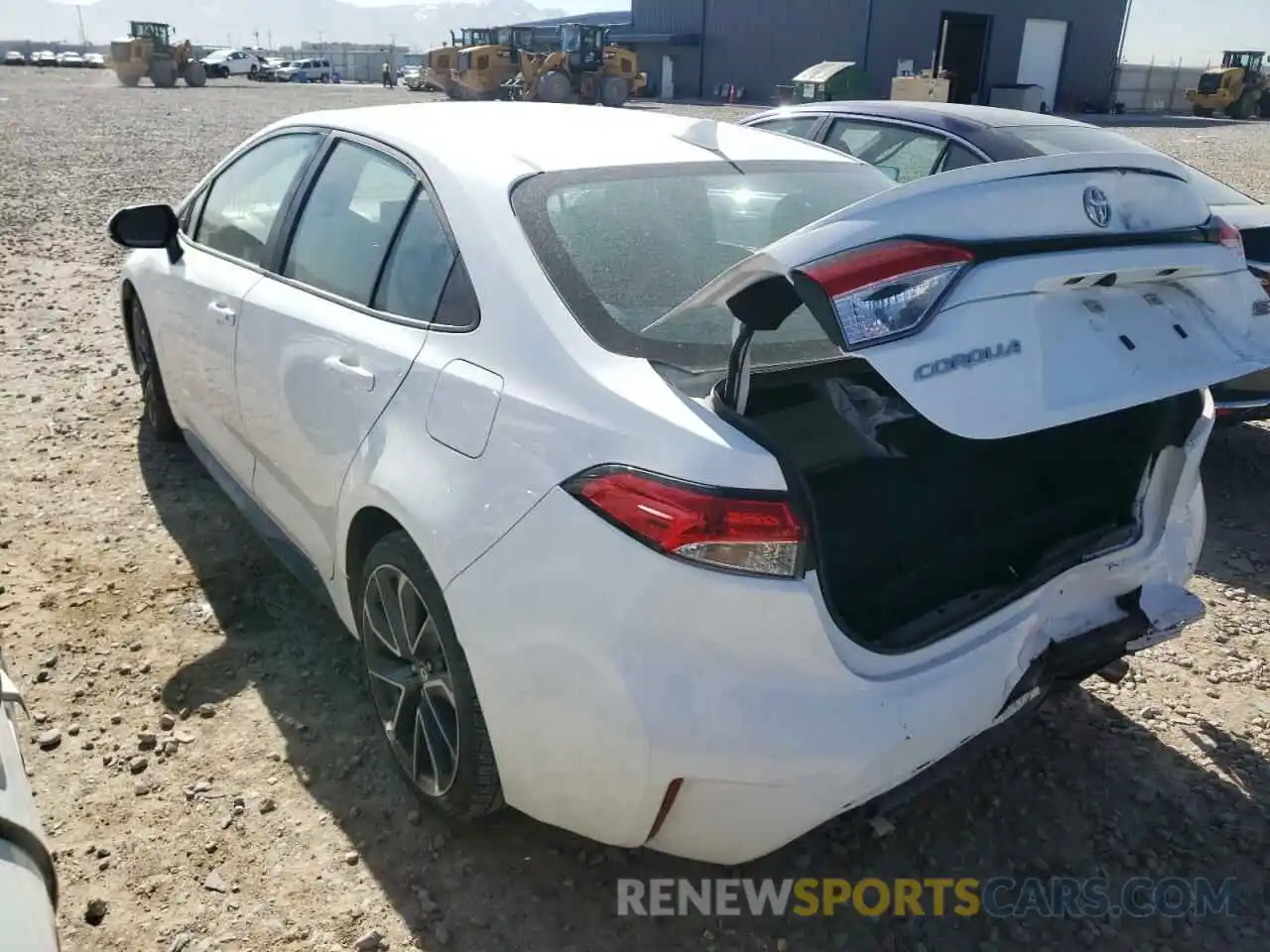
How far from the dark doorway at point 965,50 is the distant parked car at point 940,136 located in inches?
1309

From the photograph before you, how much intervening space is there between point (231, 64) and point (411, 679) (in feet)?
193

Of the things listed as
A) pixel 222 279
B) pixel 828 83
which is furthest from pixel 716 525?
pixel 828 83

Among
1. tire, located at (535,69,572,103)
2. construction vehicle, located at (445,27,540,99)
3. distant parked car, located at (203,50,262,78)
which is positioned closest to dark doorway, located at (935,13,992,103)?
tire, located at (535,69,572,103)

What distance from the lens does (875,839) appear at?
2.53m

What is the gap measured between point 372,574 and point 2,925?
128 cm

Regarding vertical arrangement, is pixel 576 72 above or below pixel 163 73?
above

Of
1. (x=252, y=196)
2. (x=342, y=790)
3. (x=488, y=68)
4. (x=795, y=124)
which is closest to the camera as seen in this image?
(x=342, y=790)

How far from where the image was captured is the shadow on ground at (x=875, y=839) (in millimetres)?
2281

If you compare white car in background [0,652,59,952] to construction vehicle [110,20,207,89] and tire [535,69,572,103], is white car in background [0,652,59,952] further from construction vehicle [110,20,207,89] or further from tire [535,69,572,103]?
construction vehicle [110,20,207,89]

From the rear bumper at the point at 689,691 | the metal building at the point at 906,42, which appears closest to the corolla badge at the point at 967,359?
the rear bumper at the point at 689,691

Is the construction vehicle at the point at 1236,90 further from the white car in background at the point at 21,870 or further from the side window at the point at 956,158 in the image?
the white car in background at the point at 21,870

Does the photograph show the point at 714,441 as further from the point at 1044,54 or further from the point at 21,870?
the point at 1044,54

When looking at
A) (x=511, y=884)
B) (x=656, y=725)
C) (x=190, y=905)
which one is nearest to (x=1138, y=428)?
(x=656, y=725)

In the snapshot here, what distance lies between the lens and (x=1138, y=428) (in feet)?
8.59
